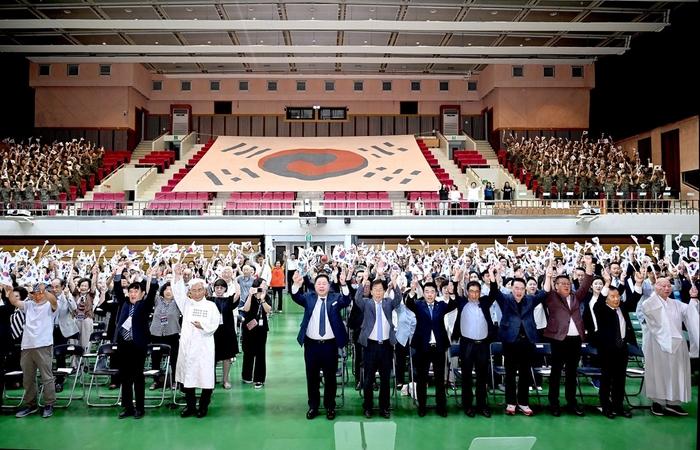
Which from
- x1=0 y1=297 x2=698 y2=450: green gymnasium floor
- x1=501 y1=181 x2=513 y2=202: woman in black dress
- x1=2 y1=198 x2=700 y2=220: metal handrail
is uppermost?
x1=501 y1=181 x2=513 y2=202: woman in black dress

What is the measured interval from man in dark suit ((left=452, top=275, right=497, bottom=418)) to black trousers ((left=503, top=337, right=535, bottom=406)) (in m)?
0.26

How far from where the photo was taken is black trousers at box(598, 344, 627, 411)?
5918 millimetres

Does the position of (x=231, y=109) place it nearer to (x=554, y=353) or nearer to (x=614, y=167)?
(x=614, y=167)

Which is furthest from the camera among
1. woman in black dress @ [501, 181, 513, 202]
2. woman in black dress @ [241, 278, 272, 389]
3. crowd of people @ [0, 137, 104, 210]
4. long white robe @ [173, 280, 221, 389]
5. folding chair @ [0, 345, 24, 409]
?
woman in black dress @ [501, 181, 513, 202]

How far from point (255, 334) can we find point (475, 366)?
10.0ft

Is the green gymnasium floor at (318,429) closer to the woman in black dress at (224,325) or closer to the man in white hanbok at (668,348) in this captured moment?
the man in white hanbok at (668,348)

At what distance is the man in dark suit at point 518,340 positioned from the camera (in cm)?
596

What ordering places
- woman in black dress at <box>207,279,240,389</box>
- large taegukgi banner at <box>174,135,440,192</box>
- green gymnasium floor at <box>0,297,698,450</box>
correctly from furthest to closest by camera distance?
large taegukgi banner at <box>174,135,440,192</box> < woman in black dress at <box>207,279,240,389</box> < green gymnasium floor at <box>0,297,698,450</box>

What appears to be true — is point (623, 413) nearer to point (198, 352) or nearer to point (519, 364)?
point (519, 364)

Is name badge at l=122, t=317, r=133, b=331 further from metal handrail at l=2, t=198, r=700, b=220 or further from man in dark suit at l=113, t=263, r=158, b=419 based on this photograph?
metal handrail at l=2, t=198, r=700, b=220

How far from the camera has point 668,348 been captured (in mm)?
5805

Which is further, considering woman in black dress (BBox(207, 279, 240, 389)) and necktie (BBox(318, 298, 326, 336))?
woman in black dress (BBox(207, 279, 240, 389))

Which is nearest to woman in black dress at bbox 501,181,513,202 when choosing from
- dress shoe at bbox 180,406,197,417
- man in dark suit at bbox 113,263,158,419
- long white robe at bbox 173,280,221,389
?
long white robe at bbox 173,280,221,389

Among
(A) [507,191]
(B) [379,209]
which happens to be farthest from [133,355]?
(A) [507,191]
